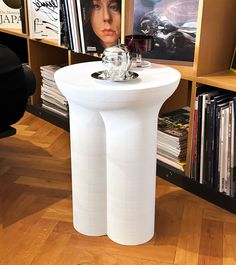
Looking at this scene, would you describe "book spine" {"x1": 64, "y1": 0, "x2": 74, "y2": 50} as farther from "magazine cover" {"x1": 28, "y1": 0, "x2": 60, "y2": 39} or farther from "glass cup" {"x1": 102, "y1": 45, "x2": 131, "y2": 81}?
"glass cup" {"x1": 102, "y1": 45, "x2": 131, "y2": 81}

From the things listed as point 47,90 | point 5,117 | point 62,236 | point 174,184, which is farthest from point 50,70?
point 62,236

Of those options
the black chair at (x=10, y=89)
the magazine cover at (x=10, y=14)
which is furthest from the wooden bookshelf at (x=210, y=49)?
the magazine cover at (x=10, y=14)

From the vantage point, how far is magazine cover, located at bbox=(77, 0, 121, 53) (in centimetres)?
167

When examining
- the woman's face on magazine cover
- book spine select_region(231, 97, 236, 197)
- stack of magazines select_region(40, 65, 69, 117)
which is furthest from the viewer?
stack of magazines select_region(40, 65, 69, 117)

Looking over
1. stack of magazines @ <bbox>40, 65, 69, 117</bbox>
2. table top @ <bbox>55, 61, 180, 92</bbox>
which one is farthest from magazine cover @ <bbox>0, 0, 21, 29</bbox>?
table top @ <bbox>55, 61, 180, 92</bbox>

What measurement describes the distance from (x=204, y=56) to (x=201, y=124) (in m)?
0.23

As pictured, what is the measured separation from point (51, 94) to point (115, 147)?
1.10 meters

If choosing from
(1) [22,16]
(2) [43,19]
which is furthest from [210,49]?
(1) [22,16]

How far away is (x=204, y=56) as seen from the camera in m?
1.37

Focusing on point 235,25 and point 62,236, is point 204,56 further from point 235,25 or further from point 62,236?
point 62,236

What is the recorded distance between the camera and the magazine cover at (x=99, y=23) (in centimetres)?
167

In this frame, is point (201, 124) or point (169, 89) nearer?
point (169, 89)

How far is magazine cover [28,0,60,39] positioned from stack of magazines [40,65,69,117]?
0.18 meters

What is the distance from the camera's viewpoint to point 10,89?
1.35 meters
